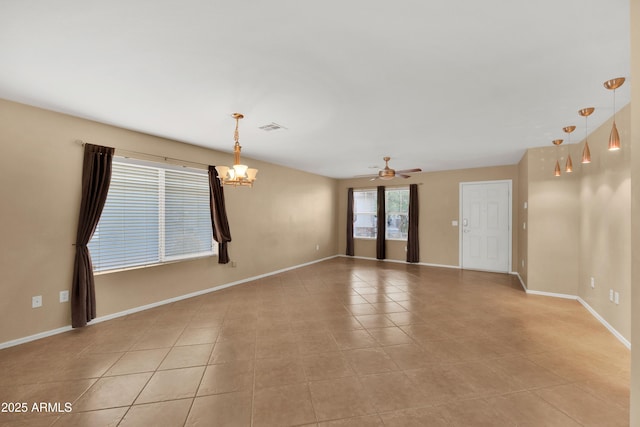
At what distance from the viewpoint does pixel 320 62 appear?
210cm

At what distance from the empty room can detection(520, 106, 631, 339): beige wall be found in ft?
0.11

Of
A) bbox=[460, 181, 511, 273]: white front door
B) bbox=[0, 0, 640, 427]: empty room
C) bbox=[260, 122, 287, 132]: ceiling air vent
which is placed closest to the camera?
bbox=[0, 0, 640, 427]: empty room

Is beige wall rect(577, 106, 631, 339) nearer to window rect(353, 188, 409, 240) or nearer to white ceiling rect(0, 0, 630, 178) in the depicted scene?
white ceiling rect(0, 0, 630, 178)

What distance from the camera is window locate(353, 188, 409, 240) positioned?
7.82 metres

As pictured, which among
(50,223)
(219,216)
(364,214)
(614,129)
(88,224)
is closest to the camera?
(614,129)

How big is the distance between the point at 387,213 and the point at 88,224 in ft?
22.0

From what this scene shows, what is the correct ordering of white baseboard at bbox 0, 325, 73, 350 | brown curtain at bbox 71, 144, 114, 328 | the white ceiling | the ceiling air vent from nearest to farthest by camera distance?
the white ceiling, white baseboard at bbox 0, 325, 73, 350, brown curtain at bbox 71, 144, 114, 328, the ceiling air vent

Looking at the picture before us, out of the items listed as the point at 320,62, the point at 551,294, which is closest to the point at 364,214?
the point at 551,294

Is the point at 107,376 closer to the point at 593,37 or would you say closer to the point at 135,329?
the point at 135,329

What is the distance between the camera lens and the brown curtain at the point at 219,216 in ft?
15.6

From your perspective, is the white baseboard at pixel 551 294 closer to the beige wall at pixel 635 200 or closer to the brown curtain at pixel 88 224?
the beige wall at pixel 635 200

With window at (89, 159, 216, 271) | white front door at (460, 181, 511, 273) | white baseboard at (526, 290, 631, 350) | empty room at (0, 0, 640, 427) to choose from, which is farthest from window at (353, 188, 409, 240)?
window at (89, 159, 216, 271)

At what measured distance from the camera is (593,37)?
1.78 m

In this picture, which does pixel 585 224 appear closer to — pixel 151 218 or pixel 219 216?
pixel 219 216
